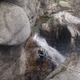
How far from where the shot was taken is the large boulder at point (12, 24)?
3.99 meters

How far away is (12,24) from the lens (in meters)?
4.03

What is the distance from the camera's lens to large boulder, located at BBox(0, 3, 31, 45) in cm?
399

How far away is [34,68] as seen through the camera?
6.25 m

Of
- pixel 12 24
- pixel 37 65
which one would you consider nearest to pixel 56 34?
pixel 37 65

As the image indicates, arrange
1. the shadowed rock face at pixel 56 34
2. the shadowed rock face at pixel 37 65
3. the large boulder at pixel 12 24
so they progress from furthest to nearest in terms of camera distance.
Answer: the shadowed rock face at pixel 56 34, the shadowed rock face at pixel 37 65, the large boulder at pixel 12 24

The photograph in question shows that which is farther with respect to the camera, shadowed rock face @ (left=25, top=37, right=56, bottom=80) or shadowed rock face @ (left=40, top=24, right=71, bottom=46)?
shadowed rock face @ (left=40, top=24, right=71, bottom=46)

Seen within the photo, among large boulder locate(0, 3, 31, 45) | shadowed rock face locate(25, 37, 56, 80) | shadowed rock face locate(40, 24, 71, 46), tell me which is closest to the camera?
large boulder locate(0, 3, 31, 45)

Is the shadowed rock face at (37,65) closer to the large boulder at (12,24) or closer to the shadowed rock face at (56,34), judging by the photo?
the shadowed rock face at (56,34)

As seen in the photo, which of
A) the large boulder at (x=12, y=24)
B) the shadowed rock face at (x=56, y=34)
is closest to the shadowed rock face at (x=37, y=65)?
the shadowed rock face at (x=56, y=34)

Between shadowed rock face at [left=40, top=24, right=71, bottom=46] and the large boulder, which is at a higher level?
the large boulder

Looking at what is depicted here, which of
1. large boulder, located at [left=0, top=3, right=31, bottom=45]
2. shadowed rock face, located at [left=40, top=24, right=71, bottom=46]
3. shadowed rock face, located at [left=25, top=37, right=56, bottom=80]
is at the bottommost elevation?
shadowed rock face, located at [left=40, top=24, right=71, bottom=46]

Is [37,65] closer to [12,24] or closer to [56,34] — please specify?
[56,34]

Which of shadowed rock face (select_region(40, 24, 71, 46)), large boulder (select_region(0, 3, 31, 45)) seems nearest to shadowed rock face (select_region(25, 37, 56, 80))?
shadowed rock face (select_region(40, 24, 71, 46))

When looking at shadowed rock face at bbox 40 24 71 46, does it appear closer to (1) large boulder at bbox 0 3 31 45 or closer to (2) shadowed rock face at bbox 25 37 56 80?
(2) shadowed rock face at bbox 25 37 56 80
